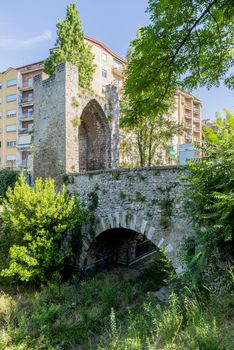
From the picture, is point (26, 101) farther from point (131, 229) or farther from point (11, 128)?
point (131, 229)

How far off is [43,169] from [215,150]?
345 inches

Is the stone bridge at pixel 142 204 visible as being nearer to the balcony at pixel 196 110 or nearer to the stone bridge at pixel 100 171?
the stone bridge at pixel 100 171

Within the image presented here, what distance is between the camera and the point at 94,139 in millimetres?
14266

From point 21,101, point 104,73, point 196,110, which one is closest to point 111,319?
point 104,73

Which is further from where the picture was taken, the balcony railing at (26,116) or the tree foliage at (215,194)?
the balcony railing at (26,116)

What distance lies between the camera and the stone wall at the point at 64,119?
10.9 meters

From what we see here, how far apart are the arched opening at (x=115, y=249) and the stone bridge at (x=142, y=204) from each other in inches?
20.8

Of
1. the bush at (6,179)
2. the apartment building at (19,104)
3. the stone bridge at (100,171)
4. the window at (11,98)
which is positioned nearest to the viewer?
the stone bridge at (100,171)

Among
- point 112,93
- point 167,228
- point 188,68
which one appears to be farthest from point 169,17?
point 112,93

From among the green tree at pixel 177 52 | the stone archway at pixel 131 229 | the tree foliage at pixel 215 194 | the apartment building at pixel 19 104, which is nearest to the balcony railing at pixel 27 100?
the apartment building at pixel 19 104

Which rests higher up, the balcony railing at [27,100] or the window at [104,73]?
the window at [104,73]

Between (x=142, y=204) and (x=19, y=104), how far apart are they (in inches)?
1171

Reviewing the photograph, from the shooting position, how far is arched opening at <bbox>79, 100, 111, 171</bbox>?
1385cm

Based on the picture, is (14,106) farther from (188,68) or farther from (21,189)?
(188,68)
